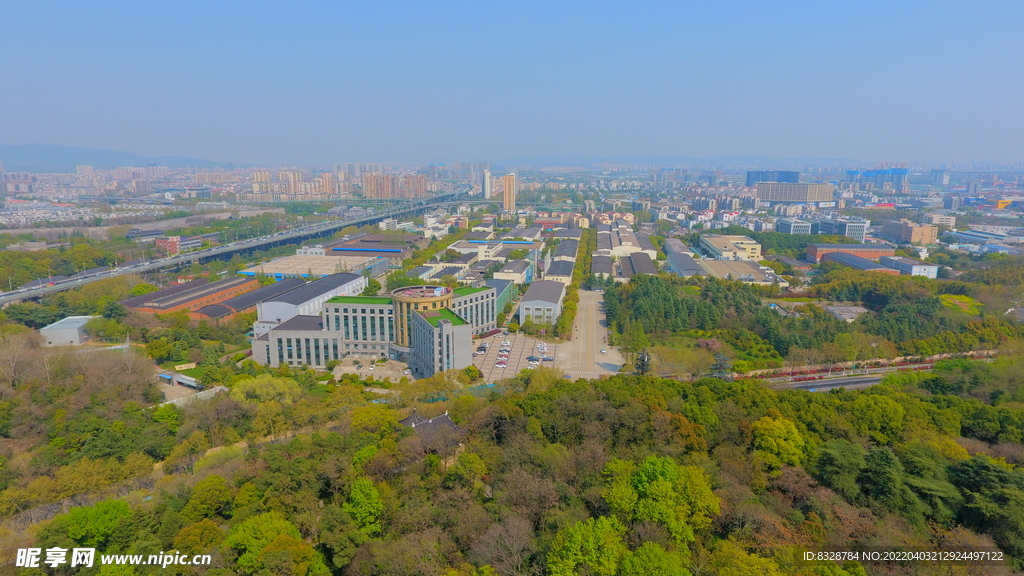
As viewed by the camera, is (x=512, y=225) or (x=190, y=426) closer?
(x=190, y=426)

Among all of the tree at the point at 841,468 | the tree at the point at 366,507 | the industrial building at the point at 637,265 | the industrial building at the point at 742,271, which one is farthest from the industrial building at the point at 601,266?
the tree at the point at 366,507

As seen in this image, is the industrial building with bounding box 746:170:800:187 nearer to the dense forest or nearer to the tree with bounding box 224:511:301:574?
the dense forest

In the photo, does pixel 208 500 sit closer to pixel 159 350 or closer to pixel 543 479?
pixel 543 479

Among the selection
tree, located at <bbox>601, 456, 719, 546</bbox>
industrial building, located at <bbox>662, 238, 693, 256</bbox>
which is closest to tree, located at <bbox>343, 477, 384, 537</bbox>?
tree, located at <bbox>601, 456, 719, 546</bbox>

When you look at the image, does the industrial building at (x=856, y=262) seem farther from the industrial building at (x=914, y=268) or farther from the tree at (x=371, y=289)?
the tree at (x=371, y=289)

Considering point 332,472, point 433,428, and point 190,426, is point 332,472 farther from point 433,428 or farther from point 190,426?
point 190,426

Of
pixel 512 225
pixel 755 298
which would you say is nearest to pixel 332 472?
pixel 755 298
